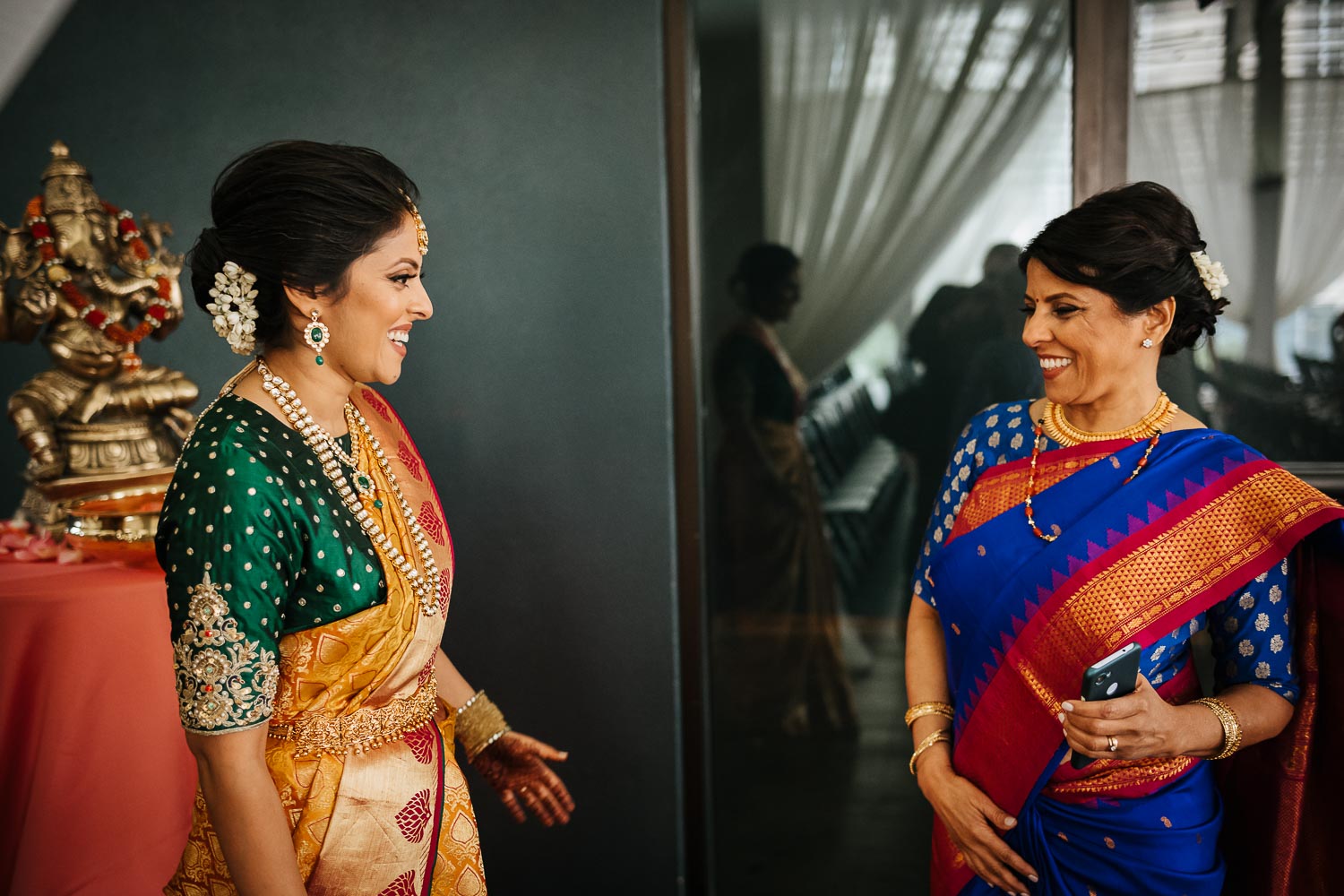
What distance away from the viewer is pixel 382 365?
1214 mm

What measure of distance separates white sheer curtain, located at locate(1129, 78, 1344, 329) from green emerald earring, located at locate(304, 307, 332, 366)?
5.34 feet

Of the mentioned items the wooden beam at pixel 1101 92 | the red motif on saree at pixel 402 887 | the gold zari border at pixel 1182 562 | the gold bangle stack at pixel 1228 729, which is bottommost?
the red motif on saree at pixel 402 887

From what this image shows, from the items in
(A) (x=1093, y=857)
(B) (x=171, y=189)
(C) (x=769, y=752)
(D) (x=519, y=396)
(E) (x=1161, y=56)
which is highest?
(E) (x=1161, y=56)

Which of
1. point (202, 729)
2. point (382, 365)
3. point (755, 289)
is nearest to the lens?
point (202, 729)

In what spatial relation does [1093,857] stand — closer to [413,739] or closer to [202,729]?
[413,739]

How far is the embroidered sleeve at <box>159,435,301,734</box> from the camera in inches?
40.2

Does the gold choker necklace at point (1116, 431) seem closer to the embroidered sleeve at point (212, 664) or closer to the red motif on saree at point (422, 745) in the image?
the red motif on saree at point (422, 745)

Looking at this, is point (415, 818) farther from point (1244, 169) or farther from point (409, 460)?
point (1244, 169)

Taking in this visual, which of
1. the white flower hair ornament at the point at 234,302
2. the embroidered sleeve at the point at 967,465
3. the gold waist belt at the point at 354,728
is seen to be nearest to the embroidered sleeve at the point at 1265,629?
the embroidered sleeve at the point at 967,465

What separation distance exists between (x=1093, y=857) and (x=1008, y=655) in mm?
293

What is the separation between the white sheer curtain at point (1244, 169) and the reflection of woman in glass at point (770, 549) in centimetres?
83

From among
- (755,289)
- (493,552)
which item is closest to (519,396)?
(493,552)

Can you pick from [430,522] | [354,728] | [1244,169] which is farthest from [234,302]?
[1244,169]

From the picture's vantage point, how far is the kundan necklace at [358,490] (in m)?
1.16
